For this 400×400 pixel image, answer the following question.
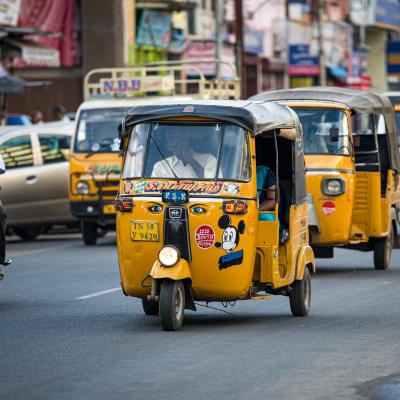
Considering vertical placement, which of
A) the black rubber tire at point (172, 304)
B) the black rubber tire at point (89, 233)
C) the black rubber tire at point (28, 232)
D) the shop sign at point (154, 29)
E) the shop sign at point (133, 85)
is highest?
the shop sign at point (154, 29)

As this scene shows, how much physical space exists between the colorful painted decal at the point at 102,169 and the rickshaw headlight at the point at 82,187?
229mm

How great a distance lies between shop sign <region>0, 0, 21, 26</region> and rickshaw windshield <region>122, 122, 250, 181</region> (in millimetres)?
23576

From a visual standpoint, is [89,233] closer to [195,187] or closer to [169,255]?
[195,187]

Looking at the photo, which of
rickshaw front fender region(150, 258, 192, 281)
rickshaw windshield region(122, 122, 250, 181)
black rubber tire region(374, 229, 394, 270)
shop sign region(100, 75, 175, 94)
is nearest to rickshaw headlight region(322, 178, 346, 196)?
black rubber tire region(374, 229, 394, 270)

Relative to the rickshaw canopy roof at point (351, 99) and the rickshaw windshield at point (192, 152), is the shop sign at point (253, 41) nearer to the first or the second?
the rickshaw canopy roof at point (351, 99)

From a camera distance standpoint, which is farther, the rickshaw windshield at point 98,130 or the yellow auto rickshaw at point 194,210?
the rickshaw windshield at point 98,130

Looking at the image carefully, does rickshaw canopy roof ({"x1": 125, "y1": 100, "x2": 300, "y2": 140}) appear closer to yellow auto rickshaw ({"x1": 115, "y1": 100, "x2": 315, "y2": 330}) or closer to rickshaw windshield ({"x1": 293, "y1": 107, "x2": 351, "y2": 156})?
yellow auto rickshaw ({"x1": 115, "y1": 100, "x2": 315, "y2": 330})

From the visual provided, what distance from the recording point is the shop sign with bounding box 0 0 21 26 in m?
36.8

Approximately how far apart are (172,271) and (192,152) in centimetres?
118

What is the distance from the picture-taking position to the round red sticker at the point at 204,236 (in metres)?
12.9

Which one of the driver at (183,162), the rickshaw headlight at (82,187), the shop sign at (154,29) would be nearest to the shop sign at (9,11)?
the shop sign at (154,29)

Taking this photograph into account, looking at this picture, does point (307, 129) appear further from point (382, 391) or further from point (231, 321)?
point (382, 391)

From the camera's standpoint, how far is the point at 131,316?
1432 cm

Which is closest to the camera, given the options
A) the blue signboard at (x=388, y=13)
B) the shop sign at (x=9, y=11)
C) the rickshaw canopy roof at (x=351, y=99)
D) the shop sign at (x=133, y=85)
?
the rickshaw canopy roof at (x=351, y=99)
